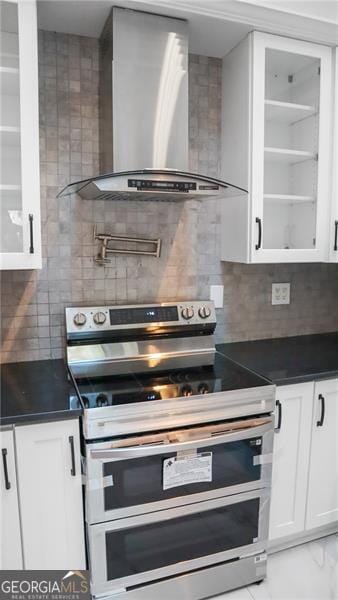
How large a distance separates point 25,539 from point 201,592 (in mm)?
721

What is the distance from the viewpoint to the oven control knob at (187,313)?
1925mm

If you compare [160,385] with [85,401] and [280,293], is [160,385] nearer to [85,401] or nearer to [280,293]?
[85,401]

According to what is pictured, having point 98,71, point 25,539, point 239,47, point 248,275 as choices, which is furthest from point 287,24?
point 25,539

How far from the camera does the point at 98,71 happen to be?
1.81 metres

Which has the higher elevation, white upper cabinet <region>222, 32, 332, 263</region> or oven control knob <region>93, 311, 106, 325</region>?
white upper cabinet <region>222, 32, 332, 263</region>

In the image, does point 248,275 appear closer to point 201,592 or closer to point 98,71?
point 98,71

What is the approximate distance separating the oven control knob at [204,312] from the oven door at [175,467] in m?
0.58

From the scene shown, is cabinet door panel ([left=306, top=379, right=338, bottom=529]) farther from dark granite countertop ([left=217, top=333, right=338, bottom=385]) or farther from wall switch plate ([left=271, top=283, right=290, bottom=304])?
wall switch plate ([left=271, top=283, right=290, bottom=304])

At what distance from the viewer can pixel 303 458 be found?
1.77 metres

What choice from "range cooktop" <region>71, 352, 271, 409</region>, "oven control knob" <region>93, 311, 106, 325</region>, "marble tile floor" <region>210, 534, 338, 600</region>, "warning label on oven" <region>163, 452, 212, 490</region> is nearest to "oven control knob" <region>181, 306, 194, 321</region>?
"range cooktop" <region>71, 352, 271, 409</region>

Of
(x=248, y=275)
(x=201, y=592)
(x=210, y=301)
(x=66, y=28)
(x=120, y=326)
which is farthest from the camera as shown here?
(x=248, y=275)

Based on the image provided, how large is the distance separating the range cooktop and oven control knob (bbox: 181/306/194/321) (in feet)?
0.87

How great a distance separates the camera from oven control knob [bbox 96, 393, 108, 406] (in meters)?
1.38

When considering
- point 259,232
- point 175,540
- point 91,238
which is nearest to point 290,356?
point 259,232
